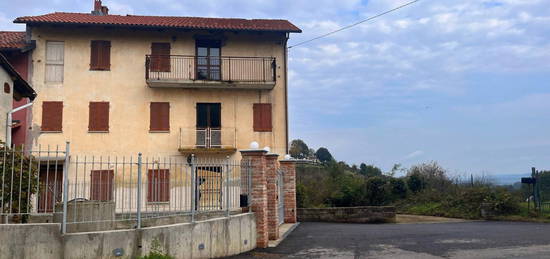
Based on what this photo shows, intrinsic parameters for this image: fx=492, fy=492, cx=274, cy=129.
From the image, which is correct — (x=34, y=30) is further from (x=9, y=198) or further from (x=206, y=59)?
(x=9, y=198)

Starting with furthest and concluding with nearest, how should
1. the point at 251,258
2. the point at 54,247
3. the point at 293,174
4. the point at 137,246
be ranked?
the point at 293,174 < the point at 251,258 < the point at 137,246 < the point at 54,247

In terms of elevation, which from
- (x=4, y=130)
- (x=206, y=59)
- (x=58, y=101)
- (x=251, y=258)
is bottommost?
(x=251, y=258)

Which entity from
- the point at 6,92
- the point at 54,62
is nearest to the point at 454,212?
the point at 6,92

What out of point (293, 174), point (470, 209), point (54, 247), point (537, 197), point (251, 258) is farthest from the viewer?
point (470, 209)

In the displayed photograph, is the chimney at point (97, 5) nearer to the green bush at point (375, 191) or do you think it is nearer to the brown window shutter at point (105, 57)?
the brown window shutter at point (105, 57)

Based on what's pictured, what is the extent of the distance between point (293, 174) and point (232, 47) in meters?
7.80

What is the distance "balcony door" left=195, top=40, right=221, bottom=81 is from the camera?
2297 cm

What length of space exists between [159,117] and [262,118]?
471 cm

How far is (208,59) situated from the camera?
75.7ft

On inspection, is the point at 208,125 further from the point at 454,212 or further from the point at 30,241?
the point at 30,241

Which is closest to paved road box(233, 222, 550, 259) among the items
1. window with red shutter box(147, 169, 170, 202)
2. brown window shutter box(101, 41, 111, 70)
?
window with red shutter box(147, 169, 170, 202)

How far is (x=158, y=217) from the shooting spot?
33.0 ft

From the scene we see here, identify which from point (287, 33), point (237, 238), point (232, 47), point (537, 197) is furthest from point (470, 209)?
point (237, 238)

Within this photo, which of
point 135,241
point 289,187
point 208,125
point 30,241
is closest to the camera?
point 30,241
